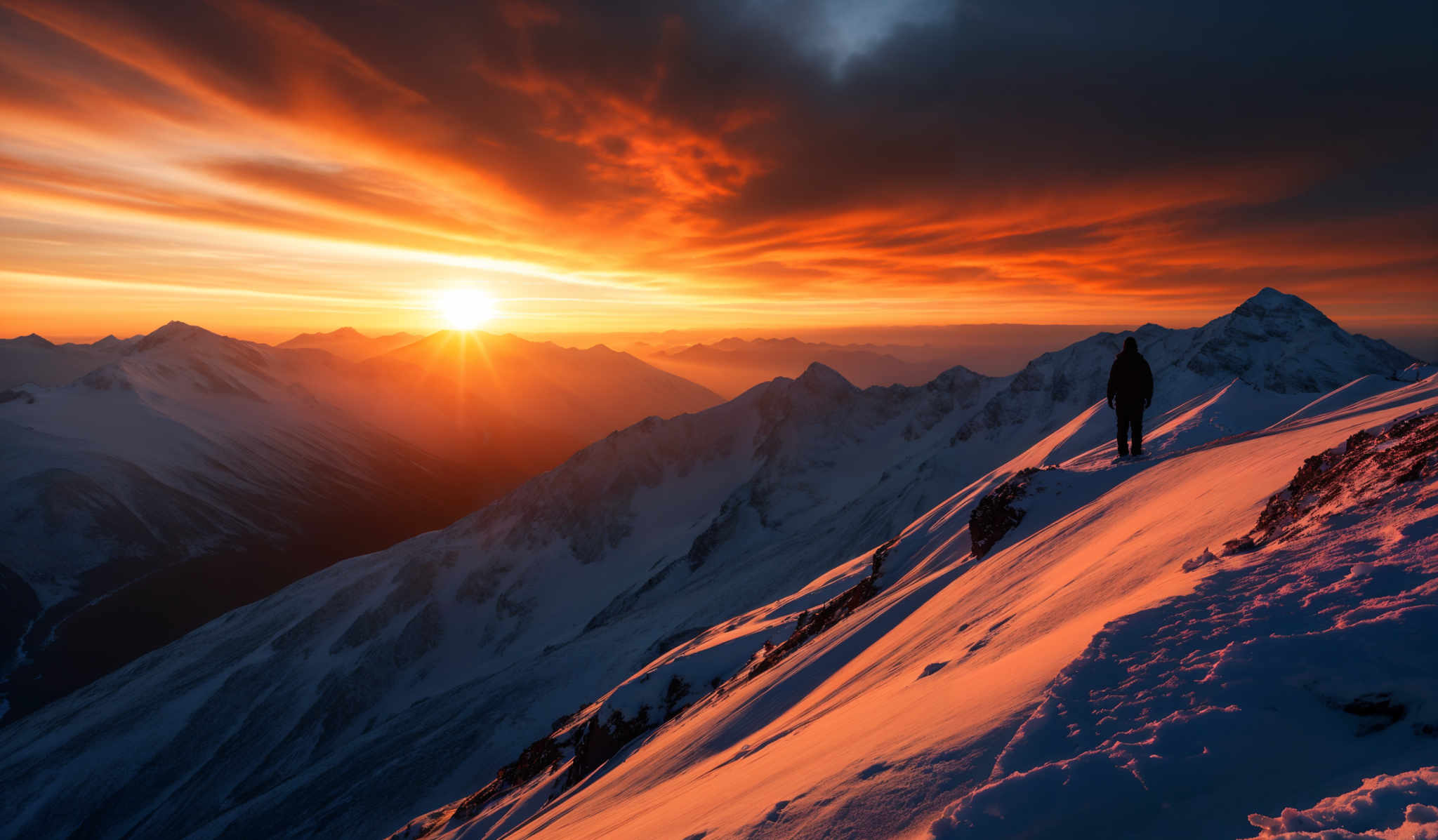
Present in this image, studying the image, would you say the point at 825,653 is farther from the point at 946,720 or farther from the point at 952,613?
the point at 946,720

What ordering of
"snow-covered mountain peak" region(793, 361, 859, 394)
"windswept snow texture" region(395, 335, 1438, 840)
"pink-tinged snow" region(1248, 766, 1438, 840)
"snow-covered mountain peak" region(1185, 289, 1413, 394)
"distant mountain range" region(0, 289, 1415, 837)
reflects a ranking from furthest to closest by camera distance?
"snow-covered mountain peak" region(793, 361, 859, 394), "snow-covered mountain peak" region(1185, 289, 1413, 394), "distant mountain range" region(0, 289, 1415, 837), "windswept snow texture" region(395, 335, 1438, 840), "pink-tinged snow" region(1248, 766, 1438, 840)

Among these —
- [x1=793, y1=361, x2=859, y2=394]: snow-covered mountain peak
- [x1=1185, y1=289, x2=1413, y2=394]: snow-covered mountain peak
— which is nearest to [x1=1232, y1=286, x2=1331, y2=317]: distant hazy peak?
[x1=1185, y1=289, x2=1413, y2=394]: snow-covered mountain peak

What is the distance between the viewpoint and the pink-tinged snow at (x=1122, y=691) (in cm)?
442

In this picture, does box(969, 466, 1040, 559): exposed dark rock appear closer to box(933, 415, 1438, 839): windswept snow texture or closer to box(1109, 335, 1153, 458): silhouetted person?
box(1109, 335, 1153, 458): silhouetted person

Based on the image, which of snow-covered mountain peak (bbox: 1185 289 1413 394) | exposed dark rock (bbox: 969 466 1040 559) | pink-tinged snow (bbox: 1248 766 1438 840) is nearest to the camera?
pink-tinged snow (bbox: 1248 766 1438 840)

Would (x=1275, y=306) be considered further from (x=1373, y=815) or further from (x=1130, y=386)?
(x=1373, y=815)

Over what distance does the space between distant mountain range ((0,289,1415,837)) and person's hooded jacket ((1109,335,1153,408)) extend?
1839 millimetres

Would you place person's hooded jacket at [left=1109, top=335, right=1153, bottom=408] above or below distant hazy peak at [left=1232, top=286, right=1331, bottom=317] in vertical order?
below

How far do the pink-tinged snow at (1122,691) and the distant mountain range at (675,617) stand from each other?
126mm

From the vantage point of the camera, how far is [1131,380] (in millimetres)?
15836

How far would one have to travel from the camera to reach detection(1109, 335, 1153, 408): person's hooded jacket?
51.4 ft

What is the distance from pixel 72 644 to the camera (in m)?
156

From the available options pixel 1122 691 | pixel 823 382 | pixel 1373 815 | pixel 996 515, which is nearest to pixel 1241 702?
pixel 1122 691

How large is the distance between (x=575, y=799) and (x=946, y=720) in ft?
56.4
